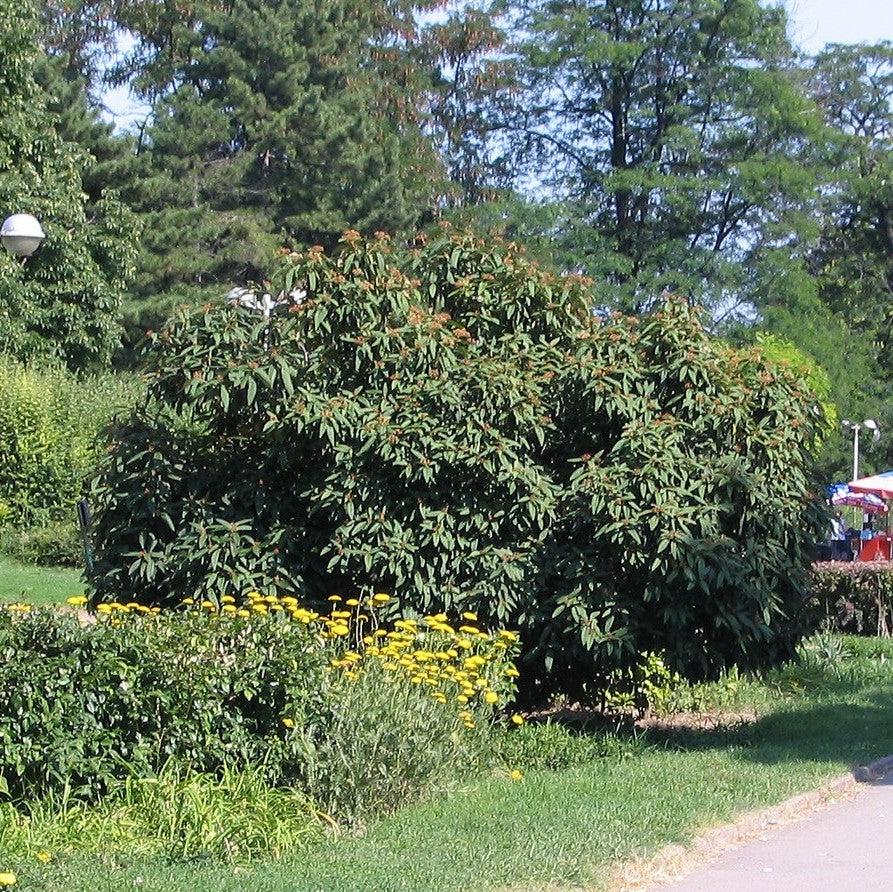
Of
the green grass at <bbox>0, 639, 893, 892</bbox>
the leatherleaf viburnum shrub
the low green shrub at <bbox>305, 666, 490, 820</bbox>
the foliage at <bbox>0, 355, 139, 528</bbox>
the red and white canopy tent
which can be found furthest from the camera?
the foliage at <bbox>0, 355, 139, 528</bbox>

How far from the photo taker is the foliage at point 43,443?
2581cm

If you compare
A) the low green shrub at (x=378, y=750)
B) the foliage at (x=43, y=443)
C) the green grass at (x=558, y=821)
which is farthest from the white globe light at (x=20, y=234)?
the foliage at (x=43, y=443)

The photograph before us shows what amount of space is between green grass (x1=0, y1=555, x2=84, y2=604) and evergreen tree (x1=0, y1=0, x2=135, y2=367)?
700 centimetres

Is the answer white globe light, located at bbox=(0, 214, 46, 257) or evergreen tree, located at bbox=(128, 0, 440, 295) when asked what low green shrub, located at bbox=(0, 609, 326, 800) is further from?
evergreen tree, located at bbox=(128, 0, 440, 295)

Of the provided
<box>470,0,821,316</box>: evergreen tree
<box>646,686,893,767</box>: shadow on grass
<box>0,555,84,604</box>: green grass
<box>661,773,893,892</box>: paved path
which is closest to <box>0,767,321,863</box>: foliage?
<box>661,773,893,892</box>: paved path

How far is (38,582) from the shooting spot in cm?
2147

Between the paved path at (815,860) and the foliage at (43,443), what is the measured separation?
19137 millimetres

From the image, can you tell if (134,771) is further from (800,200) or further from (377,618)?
(800,200)

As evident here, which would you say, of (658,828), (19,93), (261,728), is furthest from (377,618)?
(19,93)

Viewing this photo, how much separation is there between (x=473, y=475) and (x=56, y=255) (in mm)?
23919

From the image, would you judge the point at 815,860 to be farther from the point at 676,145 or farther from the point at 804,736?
the point at 676,145

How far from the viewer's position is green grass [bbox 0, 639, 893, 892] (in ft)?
20.3

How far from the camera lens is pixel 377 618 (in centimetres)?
1030

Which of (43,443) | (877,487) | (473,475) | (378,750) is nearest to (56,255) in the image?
(43,443)
